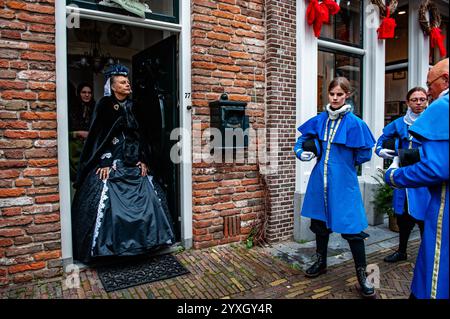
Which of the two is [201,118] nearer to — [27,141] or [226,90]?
[226,90]

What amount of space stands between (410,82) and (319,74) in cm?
284

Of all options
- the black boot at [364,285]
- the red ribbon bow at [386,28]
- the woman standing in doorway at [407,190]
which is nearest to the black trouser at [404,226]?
the woman standing in doorway at [407,190]

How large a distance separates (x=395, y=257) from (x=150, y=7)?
4203 millimetres

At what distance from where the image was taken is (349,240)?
3293 mm

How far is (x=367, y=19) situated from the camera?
577cm

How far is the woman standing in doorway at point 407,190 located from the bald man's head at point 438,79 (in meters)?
1.49

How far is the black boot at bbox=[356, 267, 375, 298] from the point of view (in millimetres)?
3223

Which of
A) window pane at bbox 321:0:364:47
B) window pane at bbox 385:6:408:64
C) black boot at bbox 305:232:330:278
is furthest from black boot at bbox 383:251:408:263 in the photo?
window pane at bbox 385:6:408:64

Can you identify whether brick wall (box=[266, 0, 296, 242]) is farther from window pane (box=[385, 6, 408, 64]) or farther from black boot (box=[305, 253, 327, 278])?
window pane (box=[385, 6, 408, 64])

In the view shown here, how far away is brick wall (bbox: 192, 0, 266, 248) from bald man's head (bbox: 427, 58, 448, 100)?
2.52 meters

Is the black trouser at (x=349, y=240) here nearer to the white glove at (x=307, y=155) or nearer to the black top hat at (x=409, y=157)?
the white glove at (x=307, y=155)

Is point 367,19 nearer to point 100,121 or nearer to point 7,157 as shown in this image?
point 100,121

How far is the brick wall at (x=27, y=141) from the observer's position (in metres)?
3.19
